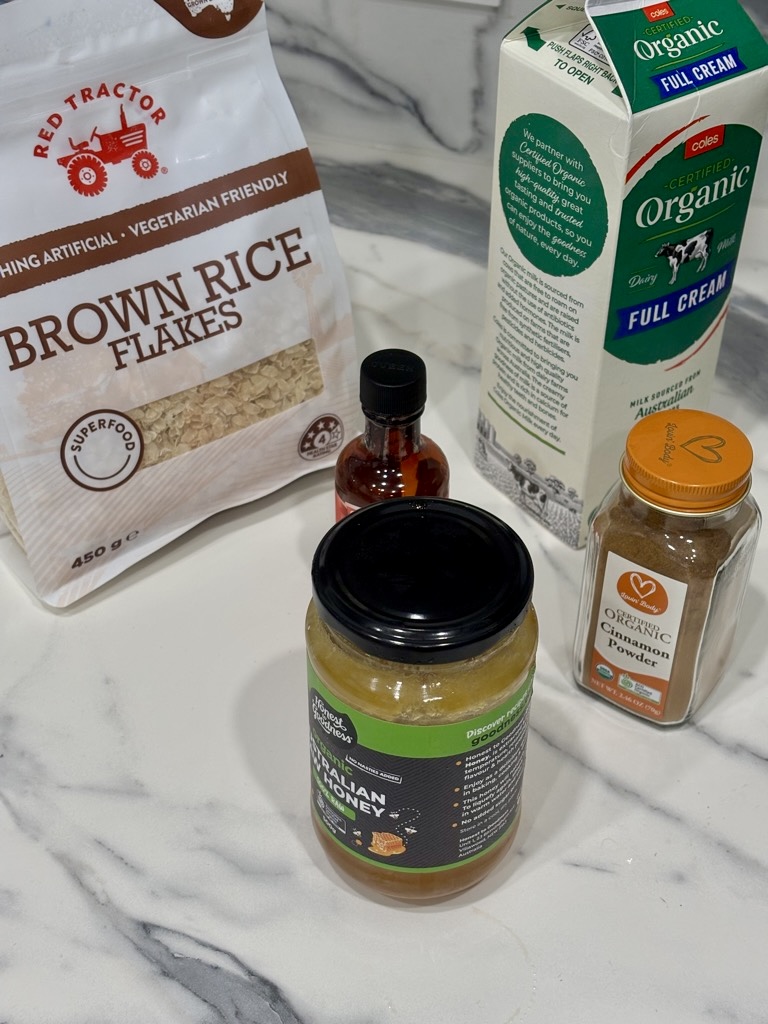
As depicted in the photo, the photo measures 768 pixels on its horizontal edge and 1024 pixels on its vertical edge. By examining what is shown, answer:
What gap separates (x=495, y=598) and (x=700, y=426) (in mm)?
217

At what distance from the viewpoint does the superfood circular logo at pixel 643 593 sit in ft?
2.47

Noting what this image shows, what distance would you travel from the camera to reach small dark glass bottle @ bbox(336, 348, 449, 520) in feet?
2.64

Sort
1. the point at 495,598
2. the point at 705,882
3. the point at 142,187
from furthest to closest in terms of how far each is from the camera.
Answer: the point at 142,187
the point at 705,882
the point at 495,598

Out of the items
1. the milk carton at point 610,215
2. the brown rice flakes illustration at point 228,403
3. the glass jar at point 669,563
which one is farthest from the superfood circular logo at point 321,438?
the glass jar at point 669,563

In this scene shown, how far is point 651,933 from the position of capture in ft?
2.31

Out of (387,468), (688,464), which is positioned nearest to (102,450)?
(387,468)

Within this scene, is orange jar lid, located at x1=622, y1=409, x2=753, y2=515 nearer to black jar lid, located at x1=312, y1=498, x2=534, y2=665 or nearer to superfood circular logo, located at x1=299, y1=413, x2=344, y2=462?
black jar lid, located at x1=312, y1=498, x2=534, y2=665

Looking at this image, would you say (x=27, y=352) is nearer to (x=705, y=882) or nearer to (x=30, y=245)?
(x=30, y=245)

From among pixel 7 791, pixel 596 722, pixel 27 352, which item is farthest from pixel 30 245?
pixel 596 722

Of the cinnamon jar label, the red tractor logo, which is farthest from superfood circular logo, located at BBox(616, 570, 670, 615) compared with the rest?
the red tractor logo

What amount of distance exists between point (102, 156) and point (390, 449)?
274 millimetres

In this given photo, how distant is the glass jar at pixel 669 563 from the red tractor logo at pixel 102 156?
38 cm

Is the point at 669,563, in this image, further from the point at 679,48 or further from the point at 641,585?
the point at 679,48

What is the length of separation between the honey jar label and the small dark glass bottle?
204 millimetres
